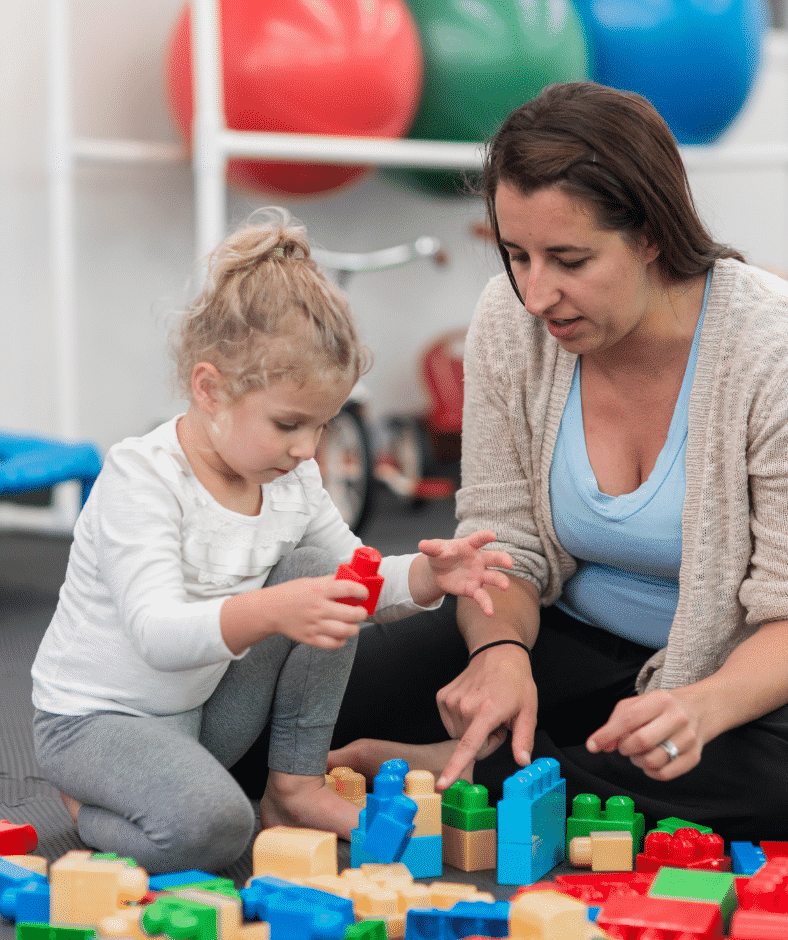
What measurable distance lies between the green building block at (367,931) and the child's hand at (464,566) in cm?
27

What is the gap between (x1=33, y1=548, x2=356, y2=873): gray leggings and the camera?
34.3 inches

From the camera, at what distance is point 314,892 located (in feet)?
2.51

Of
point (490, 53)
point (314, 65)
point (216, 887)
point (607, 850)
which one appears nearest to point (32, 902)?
point (216, 887)

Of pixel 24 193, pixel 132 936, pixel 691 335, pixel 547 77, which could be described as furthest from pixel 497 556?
pixel 24 193

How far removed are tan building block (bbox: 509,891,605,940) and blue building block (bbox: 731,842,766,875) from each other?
23cm

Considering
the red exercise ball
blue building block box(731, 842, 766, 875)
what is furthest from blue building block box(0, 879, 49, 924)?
the red exercise ball

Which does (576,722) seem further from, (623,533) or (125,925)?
(125,925)

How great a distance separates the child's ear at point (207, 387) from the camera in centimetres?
93

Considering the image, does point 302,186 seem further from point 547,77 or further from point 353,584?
point 353,584

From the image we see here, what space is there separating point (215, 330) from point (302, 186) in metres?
1.86

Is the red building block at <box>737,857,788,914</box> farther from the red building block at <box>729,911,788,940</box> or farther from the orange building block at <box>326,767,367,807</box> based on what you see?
the orange building block at <box>326,767,367,807</box>

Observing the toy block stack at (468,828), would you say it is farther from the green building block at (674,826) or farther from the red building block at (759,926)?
the red building block at (759,926)

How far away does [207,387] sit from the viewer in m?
0.94

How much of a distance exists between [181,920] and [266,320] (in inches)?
18.3
